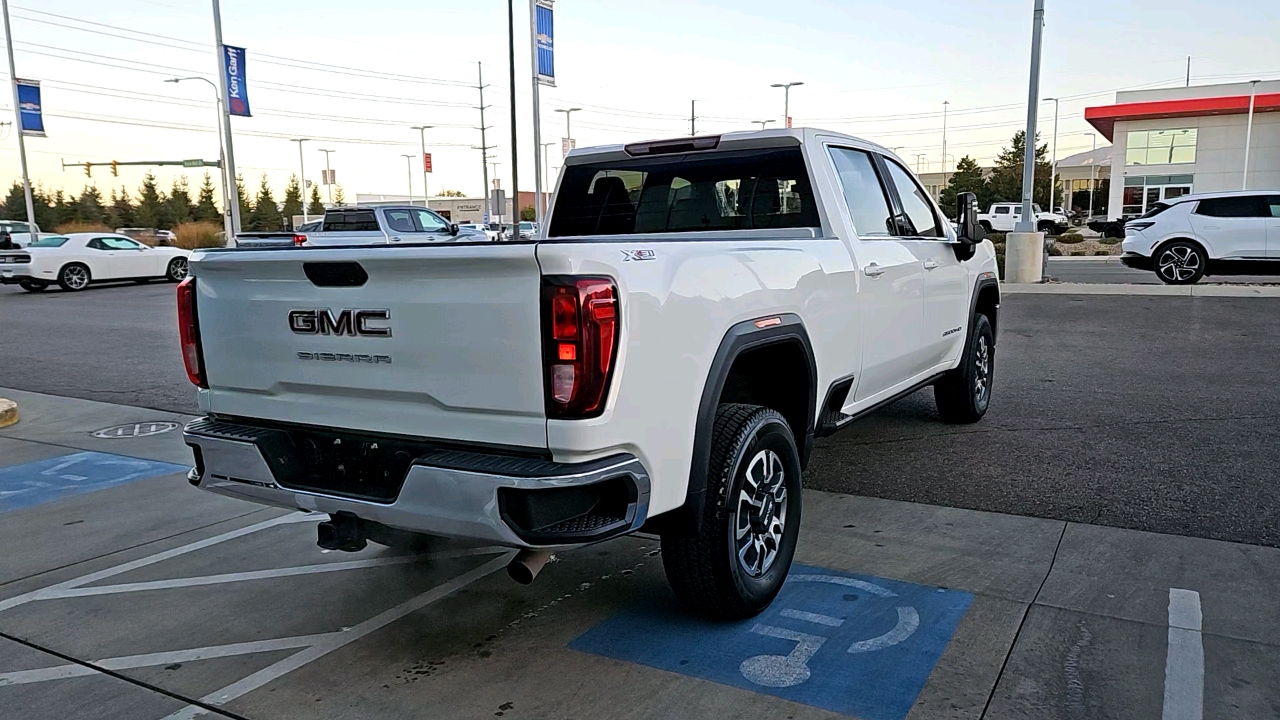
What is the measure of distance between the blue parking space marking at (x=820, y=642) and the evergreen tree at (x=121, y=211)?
279ft

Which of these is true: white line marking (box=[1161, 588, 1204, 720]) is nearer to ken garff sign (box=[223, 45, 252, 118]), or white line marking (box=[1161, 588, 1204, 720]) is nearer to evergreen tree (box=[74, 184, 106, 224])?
ken garff sign (box=[223, 45, 252, 118])

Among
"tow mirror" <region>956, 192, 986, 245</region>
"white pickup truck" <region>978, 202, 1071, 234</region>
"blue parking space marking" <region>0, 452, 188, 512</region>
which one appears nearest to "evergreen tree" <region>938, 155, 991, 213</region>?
"white pickup truck" <region>978, 202, 1071, 234</region>

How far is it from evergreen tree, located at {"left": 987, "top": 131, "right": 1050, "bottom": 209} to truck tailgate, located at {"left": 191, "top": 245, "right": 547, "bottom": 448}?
68.1 meters

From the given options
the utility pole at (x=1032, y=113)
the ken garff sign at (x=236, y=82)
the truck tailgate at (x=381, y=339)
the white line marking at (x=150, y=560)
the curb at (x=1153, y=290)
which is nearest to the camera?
the truck tailgate at (x=381, y=339)

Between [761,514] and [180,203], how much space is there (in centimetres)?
8618

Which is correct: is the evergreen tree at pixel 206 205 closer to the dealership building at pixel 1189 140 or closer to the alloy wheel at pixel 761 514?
the dealership building at pixel 1189 140

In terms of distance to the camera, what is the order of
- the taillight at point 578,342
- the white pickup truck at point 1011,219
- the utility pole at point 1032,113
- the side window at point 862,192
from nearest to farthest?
the taillight at point 578,342 → the side window at point 862,192 → the utility pole at point 1032,113 → the white pickup truck at point 1011,219

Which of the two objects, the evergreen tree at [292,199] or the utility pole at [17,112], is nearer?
the utility pole at [17,112]

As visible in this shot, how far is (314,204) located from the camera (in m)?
90.1

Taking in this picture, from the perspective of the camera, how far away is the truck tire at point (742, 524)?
3.53 meters

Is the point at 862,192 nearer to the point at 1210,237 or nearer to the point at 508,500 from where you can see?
the point at 508,500

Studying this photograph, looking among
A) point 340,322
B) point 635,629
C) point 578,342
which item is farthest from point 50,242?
point 578,342

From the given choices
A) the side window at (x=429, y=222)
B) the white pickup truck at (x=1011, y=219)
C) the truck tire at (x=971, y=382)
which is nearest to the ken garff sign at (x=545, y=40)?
the side window at (x=429, y=222)

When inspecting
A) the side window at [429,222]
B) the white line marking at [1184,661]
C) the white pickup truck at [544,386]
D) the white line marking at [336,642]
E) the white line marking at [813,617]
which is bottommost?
the white line marking at [336,642]
